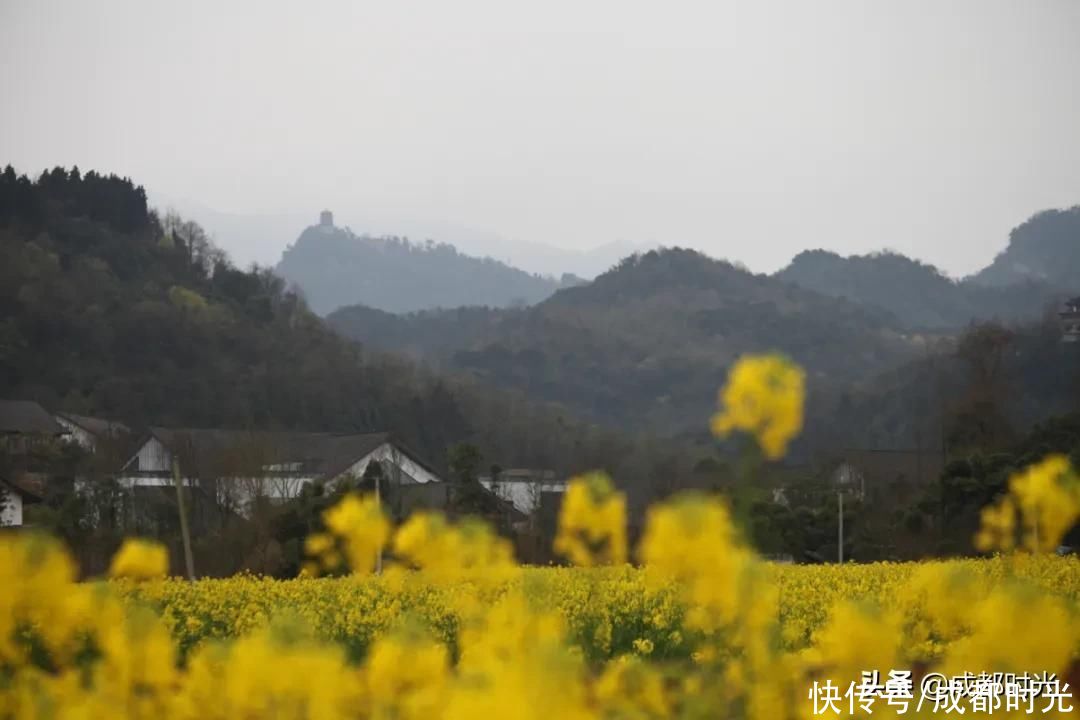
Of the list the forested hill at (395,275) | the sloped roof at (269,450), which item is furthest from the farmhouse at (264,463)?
the forested hill at (395,275)

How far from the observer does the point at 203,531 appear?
2045 cm

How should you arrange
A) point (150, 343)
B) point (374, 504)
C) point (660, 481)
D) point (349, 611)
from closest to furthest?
point (374, 504) → point (349, 611) → point (660, 481) → point (150, 343)

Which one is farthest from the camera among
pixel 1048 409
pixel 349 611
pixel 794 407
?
pixel 1048 409

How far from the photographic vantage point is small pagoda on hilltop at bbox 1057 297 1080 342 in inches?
1517

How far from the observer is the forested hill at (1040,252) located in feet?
286

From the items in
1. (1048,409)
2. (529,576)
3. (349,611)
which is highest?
(1048,409)

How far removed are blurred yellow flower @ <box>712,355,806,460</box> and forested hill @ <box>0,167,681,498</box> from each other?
23.1 m

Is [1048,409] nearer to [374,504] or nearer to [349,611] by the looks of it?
[349,611]

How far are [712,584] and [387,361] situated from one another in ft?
146

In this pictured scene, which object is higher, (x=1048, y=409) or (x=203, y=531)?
(x=1048, y=409)

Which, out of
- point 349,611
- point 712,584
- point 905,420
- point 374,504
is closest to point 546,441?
point 905,420

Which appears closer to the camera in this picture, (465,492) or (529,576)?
(529,576)

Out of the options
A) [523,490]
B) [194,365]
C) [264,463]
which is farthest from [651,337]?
[264,463]

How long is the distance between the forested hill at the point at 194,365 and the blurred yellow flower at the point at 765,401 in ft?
75.9
